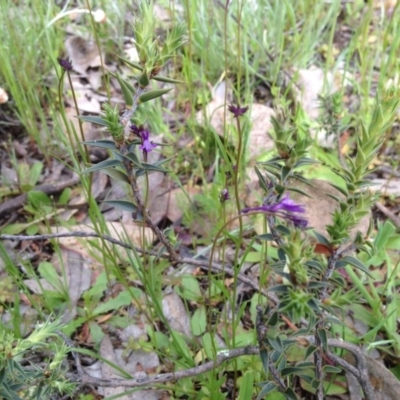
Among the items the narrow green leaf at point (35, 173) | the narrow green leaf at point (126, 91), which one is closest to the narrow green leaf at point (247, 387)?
the narrow green leaf at point (126, 91)

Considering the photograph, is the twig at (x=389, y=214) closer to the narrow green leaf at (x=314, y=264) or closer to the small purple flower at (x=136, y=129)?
the narrow green leaf at (x=314, y=264)

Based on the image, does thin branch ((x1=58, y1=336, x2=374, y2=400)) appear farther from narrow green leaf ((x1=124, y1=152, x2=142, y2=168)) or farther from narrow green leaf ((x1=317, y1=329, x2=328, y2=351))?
narrow green leaf ((x1=124, y1=152, x2=142, y2=168))

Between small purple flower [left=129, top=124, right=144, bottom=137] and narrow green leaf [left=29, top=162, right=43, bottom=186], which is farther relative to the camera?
narrow green leaf [left=29, top=162, right=43, bottom=186]

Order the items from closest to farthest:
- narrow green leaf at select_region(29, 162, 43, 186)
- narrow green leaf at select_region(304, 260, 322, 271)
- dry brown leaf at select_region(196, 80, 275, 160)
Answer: narrow green leaf at select_region(304, 260, 322, 271) → narrow green leaf at select_region(29, 162, 43, 186) → dry brown leaf at select_region(196, 80, 275, 160)

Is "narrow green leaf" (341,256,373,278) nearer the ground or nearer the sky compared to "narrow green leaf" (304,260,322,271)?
nearer the ground

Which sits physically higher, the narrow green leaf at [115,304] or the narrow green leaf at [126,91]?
the narrow green leaf at [126,91]

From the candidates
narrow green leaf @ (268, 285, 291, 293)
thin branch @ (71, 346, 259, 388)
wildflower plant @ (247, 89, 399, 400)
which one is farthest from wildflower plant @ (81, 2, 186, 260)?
thin branch @ (71, 346, 259, 388)

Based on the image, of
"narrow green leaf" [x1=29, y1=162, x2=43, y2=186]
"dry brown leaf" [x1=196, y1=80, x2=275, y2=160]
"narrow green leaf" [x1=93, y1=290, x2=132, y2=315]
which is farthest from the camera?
"dry brown leaf" [x1=196, y1=80, x2=275, y2=160]

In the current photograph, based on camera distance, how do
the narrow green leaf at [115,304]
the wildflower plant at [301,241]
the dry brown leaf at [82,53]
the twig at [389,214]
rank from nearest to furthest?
the wildflower plant at [301,241] → the narrow green leaf at [115,304] → the twig at [389,214] → the dry brown leaf at [82,53]

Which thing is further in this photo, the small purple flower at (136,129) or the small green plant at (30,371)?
the small purple flower at (136,129)
